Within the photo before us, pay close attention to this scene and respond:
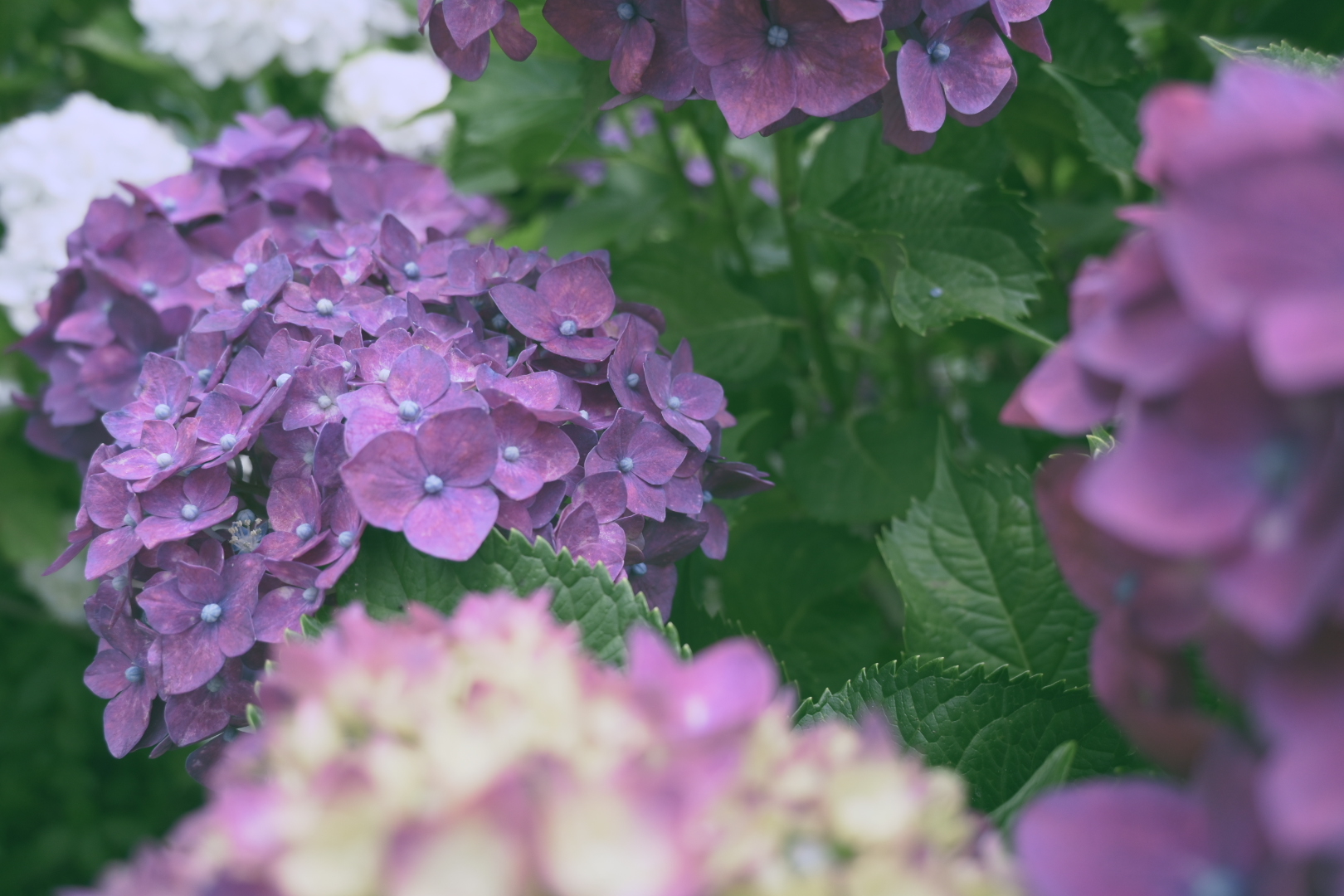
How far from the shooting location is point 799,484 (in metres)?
0.95

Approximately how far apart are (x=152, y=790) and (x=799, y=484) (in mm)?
993

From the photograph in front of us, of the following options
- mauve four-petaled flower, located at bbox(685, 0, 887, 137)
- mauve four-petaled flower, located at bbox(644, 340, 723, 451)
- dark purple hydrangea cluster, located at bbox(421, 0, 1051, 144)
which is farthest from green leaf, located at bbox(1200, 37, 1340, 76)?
mauve four-petaled flower, located at bbox(644, 340, 723, 451)

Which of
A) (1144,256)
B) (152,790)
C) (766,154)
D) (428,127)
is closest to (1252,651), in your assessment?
(1144,256)

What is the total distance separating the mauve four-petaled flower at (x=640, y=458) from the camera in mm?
620

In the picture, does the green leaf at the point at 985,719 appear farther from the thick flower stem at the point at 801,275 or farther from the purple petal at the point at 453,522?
the thick flower stem at the point at 801,275

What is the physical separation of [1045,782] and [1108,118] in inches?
24.0

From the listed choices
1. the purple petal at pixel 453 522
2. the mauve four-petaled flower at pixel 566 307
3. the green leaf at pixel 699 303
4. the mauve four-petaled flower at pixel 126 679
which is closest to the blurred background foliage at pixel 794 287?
the green leaf at pixel 699 303

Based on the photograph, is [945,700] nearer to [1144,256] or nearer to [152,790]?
[1144,256]

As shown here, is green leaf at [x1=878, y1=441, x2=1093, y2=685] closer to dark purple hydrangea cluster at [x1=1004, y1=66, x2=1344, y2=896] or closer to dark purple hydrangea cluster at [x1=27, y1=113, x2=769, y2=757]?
dark purple hydrangea cluster at [x1=27, y1=113, x2=769, y2=757]

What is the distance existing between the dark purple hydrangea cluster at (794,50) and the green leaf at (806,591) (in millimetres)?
384

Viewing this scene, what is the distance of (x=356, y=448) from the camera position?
1.83ft

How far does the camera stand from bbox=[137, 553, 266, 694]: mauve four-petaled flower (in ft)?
1.90

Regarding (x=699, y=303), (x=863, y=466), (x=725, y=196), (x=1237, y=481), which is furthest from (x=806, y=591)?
(x=1237, y=481)

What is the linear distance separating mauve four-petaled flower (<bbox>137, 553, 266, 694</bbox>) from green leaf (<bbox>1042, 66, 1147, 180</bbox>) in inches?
26.5
